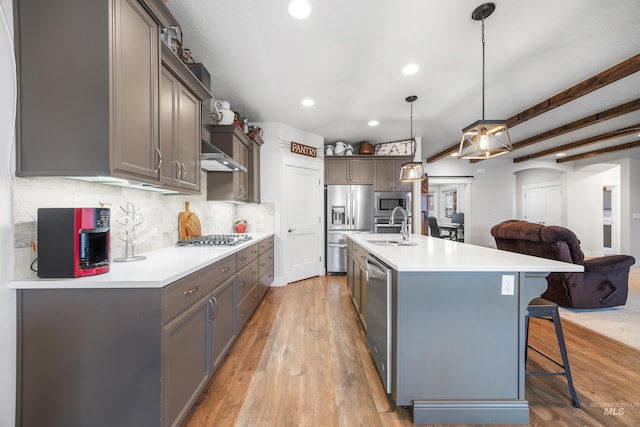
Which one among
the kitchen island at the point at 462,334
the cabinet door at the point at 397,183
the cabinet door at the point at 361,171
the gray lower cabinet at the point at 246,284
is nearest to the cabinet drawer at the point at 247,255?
the gray lower cabinet at the point at 246,284

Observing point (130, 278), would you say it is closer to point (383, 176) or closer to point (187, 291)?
point (187, 291)

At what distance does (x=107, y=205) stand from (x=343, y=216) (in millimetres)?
3790

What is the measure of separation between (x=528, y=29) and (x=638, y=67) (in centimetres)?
153

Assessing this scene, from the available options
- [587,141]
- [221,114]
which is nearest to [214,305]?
[221,114]

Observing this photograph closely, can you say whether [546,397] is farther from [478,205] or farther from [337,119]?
[478,205]

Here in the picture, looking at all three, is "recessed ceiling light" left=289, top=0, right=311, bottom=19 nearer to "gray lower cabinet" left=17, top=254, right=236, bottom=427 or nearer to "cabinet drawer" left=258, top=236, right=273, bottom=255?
"gray lower cabinet" left=17, top=254, right=236, bottom=427

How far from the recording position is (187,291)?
140cm

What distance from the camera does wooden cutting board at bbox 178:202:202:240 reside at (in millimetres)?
2639

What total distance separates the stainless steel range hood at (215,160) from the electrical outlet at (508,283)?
7.62 feet

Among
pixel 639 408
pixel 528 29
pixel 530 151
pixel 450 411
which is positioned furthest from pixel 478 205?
pixel 450 411

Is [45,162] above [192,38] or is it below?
below

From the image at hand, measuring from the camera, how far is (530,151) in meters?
6.61

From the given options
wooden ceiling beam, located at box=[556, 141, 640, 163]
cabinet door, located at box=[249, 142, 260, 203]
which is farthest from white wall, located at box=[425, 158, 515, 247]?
cabinet door, located at box=[249, 142, 260, 203]

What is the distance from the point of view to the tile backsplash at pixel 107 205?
122 centimetres
